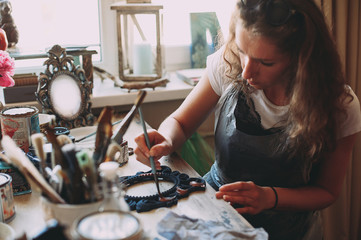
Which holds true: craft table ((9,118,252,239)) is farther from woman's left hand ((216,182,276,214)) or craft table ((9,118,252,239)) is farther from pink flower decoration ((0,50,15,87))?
pink flower decoration ((0,50,15,87))

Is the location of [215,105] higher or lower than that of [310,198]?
higher

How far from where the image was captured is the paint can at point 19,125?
1.07 m

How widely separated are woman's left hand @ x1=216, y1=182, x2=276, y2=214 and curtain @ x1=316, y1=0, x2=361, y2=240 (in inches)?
33.5

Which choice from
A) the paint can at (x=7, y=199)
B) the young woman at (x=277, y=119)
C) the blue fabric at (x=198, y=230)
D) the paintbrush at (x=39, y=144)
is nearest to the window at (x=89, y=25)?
the young woman at (x=277, y=119)

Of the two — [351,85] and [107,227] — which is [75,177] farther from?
[351,85]

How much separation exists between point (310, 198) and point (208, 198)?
1.08 feet

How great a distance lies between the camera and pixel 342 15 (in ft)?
5.41

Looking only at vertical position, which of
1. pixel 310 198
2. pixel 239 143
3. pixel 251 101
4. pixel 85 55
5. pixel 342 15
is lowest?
pixel 310 198

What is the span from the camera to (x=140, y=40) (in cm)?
168

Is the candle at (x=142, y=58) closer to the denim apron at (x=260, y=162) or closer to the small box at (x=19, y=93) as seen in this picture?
the small box at (x=19, y=93)

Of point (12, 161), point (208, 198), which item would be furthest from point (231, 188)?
point (12, 161)

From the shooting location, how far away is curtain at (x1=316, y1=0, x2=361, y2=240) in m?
1.66

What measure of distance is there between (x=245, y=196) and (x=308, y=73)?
0.34m

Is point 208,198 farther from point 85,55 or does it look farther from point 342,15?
point 342,15
